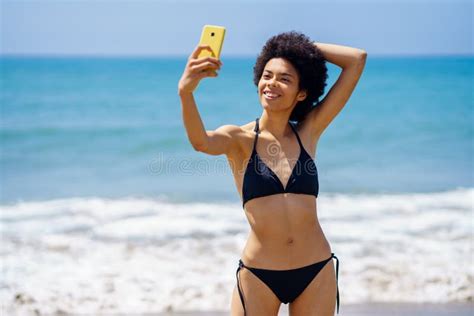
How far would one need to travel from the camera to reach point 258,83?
4465 millimetres

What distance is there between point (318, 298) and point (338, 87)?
3.91 ft

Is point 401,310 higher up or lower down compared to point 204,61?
lower down

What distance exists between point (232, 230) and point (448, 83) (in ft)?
97.1

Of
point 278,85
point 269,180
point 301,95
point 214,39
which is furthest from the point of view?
point 301,95

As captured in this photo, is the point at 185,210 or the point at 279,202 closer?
the point at 279,202

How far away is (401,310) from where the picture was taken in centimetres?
736

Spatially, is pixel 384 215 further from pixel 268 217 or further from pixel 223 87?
pixel 223 87

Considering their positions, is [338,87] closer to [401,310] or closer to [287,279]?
[287,279]

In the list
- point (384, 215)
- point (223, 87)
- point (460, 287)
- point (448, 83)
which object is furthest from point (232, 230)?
point (448, 83)

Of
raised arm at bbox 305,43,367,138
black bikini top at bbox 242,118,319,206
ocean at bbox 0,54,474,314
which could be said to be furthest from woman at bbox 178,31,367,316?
ocean at bbox 0,54,474,314

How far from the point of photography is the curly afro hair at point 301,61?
436 centimetres

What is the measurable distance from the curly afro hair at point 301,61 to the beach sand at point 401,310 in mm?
2998

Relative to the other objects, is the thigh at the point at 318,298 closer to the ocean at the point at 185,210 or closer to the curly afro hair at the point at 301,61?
the curly afro hair at the point at 301,61

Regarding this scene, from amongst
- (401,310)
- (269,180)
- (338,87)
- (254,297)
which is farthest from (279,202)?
(401,310)
